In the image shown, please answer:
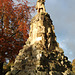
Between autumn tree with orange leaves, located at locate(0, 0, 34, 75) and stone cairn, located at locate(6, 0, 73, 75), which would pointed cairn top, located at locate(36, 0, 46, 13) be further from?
autumn tree with orange leaves, located at locate(0, 0, 34, 75)

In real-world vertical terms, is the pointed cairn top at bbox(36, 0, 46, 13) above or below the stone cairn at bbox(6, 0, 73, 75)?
above

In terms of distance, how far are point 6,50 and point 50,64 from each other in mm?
7157

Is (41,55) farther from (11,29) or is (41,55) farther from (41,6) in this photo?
(11,29)

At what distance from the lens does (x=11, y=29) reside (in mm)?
14023

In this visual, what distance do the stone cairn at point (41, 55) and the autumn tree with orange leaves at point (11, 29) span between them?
182 inches

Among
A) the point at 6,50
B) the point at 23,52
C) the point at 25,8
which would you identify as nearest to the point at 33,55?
the point at 23,52

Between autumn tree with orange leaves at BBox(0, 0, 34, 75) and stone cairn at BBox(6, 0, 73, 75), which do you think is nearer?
stone cairn at BBox(6, 0, 73, 75)

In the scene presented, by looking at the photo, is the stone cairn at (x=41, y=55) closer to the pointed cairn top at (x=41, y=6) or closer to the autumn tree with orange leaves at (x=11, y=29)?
the pointed cairn top at (x=41, y=6)

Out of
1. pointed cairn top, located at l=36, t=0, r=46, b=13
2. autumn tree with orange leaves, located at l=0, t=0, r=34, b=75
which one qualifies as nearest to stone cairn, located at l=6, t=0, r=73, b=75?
pointed cairn top, located at l=36, t=0, r=46, b=13

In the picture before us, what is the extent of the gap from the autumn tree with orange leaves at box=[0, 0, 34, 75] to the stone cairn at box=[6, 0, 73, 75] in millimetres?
4629

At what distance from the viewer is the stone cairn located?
6879 millimetres

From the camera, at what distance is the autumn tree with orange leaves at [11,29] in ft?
40.7

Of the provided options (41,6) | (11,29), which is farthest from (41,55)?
(11,29)

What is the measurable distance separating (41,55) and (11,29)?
8.34 meters
